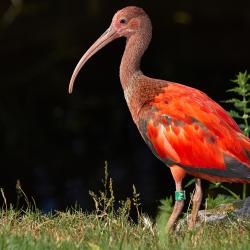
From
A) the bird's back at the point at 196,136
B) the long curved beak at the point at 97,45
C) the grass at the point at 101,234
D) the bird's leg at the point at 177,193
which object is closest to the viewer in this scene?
the grass at the point at 101,234

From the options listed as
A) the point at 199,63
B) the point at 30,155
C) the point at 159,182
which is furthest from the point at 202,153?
the point at 199,63

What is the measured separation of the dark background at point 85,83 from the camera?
14.5 meters

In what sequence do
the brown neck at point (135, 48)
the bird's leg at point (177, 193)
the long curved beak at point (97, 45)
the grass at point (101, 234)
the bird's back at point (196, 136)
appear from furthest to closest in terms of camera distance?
the long curved beak at point (97, 45), the brown neck at point (135, 48), the bird's leg at point (177, 193), the bird's back at point (196, 136), the grass at point (101, 234)

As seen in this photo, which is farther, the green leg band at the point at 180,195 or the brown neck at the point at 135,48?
the brown neck at the point at 135,48

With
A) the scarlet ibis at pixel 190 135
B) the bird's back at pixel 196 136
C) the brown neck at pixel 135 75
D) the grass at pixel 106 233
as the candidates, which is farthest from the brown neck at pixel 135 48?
the grass at pixel 106 233

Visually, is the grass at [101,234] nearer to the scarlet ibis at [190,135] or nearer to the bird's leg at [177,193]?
the bird's leg at [177,193]

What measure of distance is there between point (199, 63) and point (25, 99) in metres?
3.96

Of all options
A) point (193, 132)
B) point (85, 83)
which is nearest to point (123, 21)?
point (193, 132)

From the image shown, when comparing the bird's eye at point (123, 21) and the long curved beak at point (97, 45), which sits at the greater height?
the bird's eye at point (123, 21)

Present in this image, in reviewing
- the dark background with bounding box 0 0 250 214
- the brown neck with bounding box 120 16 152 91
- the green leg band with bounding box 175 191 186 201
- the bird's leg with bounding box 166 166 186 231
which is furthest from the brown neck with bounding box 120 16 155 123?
the dark background with bounding box 0 0 250 214

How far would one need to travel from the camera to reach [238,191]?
12570 millimetres

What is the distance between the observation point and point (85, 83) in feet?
63.3

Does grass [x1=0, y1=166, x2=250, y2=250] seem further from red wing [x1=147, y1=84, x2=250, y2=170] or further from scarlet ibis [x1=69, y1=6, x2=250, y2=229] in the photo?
red wing [x1=147, y1=84, x2=250, y2=170]

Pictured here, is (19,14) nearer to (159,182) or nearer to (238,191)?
(159,182)
